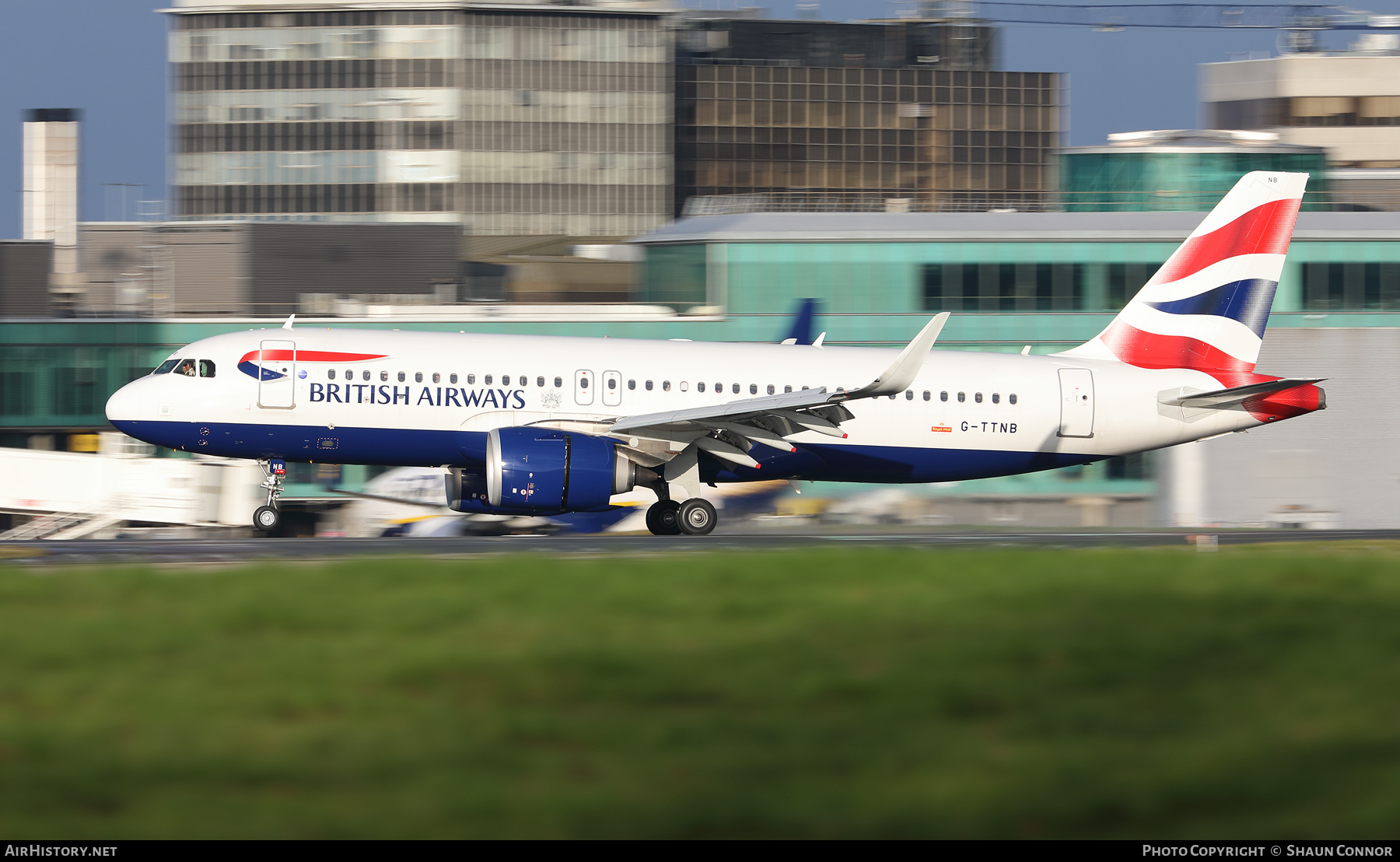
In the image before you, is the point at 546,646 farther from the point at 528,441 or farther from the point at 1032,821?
the point at 528,441

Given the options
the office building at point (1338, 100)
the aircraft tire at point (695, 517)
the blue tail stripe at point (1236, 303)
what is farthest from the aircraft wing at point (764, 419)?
the office building at point (1338, 100)

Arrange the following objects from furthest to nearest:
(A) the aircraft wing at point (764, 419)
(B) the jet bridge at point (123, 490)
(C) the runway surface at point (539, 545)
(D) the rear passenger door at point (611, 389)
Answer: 1. (B) the jet bridge at point (123, 490)
2. (D) the rear passenger door at point (611, 389)
3. (A) the aircraft wing at point (764, 419)
4. (C) the runway surface at point (539, 545)

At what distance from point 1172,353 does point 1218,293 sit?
1679 mm

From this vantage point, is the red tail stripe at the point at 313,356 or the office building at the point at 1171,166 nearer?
the red tail stripe at the point at 313,356

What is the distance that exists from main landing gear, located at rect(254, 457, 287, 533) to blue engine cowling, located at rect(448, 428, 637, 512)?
14.1 ft

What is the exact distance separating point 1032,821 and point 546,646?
3876mm

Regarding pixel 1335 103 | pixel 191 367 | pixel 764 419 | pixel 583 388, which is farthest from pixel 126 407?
pixel 1335 103

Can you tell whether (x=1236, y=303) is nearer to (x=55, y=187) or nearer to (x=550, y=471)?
(x=550, y=471)

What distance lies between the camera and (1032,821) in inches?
316

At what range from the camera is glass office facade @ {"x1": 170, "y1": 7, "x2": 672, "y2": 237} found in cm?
12412

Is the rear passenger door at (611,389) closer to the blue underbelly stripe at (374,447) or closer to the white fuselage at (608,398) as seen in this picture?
the white fuselage at (608,398)

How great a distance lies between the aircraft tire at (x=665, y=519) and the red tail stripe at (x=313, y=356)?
5.91m

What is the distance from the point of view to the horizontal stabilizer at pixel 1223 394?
30328 millimetres

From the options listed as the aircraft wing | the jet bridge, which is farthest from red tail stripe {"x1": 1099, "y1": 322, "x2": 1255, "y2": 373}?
the jet bridge
